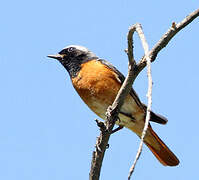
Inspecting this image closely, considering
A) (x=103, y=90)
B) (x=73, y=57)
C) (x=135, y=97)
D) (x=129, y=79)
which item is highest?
(x=73, y=57)

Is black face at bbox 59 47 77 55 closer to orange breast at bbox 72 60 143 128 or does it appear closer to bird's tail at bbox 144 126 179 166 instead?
orange breast at bbox 72 60 143 128

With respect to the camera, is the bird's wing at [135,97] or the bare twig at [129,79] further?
the bird's wing at [135,97]

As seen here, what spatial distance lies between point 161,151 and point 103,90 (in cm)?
193

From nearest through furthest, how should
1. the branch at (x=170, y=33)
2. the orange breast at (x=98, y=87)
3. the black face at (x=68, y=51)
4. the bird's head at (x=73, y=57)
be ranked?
the branch at (x=170, y=33)
the orange breast at (x=98, y=87)
the bird's head at (x=73, y=57)
the black face at (x=68, y=51)

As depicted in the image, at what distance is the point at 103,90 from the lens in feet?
21.8

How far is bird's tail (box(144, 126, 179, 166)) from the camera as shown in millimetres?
7607

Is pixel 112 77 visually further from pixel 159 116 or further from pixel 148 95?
pixel 148 95

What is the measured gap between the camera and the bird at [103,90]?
6672 mm

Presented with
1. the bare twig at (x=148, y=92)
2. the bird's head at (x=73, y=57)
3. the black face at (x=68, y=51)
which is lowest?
the bare twig at (x=148, y=92)

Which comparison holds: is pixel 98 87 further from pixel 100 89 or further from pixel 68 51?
pixel 68 51

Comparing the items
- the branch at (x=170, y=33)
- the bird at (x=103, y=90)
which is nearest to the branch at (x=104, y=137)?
the branch at (x=170, y=33)

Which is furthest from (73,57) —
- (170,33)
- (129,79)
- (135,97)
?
(170,33)

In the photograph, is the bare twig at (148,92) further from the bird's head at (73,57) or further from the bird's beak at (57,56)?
the bird's beak at (57,56)

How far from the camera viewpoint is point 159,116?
23.6ft
